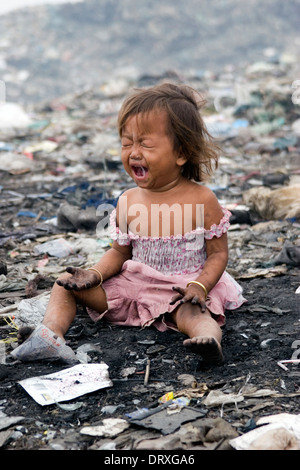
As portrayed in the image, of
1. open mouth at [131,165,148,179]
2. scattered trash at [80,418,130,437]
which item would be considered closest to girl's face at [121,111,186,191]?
open mouth at [131,165,148,179]

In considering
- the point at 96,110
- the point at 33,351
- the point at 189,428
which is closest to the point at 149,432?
the point at 189,428

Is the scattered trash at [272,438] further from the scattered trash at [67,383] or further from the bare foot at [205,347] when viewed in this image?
the scattered trash at [67,383]

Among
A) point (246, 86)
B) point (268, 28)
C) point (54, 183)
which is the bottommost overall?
point (54, 183)

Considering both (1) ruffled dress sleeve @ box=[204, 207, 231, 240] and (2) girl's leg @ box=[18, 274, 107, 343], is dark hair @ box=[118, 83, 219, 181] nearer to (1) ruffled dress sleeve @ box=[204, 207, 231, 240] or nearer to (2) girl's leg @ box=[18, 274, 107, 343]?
(1) ruffled dress sleeve @ box=[204, 207, 231, 240]

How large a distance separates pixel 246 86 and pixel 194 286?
986 cm

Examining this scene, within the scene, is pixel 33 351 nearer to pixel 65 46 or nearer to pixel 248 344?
pixel 248 344

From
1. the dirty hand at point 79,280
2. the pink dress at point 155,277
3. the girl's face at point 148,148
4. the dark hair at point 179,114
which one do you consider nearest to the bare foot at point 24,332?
the dirty hand at point 79,280

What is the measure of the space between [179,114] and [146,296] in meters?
0.92

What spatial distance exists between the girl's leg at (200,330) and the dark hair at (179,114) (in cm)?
78

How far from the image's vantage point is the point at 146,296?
9.90 ft

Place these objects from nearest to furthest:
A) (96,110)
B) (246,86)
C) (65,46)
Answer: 1. (246,86)
2. (96,110)
3. (65,46)

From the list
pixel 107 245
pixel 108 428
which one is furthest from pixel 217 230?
pixel 107 245

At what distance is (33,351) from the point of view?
103 inches

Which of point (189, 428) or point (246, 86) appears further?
point (246, 86)
